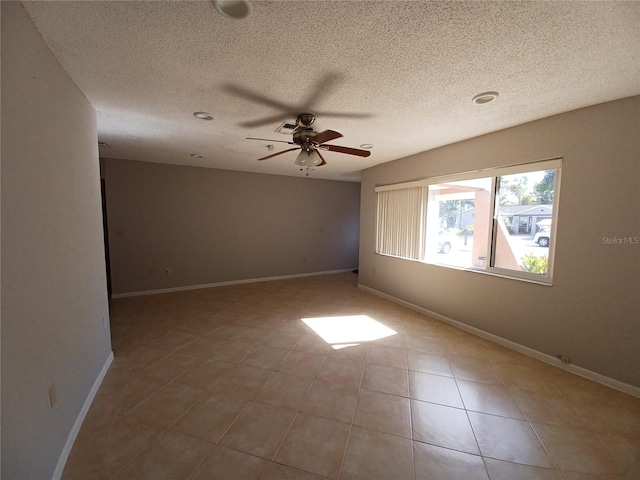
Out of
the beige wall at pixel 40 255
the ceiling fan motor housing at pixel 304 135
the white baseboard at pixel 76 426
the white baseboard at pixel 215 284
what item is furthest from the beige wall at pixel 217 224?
the ceiling fan motor housing at pixel 304 135

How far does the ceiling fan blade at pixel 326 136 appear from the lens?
206cm

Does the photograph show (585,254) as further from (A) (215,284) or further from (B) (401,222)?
(A) (215,284)

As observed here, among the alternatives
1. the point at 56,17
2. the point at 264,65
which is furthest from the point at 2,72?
the point at 264,65

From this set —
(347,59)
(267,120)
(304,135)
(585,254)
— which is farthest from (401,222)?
(347,59)

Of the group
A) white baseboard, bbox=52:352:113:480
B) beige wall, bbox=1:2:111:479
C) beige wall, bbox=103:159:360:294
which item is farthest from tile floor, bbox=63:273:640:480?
beige wall, bbox=103:159:360:294

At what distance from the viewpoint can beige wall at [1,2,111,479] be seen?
108 cm

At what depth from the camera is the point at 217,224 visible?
5.34 metres

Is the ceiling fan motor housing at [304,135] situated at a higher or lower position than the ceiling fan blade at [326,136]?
higher

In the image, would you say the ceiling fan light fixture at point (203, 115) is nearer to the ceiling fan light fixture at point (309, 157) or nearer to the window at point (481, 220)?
the ceiling fan light fixture at point (309, 157)

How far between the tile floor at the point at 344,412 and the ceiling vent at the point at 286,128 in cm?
243

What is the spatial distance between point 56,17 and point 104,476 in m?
2.44

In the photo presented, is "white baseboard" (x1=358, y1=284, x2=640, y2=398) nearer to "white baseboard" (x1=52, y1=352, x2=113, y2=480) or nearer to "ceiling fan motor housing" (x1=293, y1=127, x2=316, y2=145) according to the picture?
"ceiling fan motor housing" (x1=293, y1=127, x2=316, y2=145)

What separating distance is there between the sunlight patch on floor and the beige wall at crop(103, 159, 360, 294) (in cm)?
273

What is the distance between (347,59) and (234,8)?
71 cm
